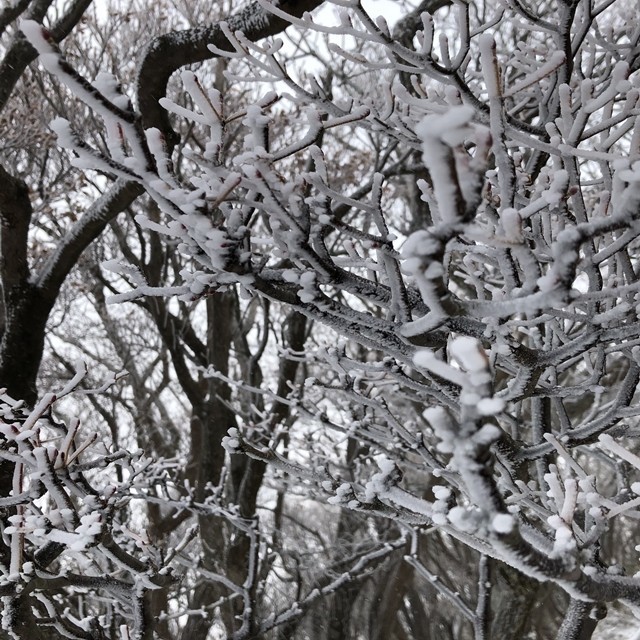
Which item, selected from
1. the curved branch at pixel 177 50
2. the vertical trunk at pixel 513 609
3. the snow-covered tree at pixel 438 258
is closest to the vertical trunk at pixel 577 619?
the snow-covered tree at pixel 438 258

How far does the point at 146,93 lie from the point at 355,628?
1041 centimetres

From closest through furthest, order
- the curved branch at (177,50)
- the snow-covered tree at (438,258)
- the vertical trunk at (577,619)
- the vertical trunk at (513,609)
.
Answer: the snow-covered tree at (438,258), the vertical trunk at (577,619), the curved branch at (177,50), the vertical trunk at (513,609)

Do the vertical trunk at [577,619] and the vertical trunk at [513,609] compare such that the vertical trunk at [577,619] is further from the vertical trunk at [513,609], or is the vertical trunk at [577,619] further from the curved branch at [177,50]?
the curved branch at [177,50]

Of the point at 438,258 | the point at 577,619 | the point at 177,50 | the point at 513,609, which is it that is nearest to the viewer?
the point at 438,258

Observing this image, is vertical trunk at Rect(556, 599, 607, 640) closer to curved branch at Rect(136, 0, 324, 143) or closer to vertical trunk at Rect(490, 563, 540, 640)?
vertical trunk at Rect(490, 563, 540, 640)

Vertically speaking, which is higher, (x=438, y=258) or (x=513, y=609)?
(x=438, y=258)

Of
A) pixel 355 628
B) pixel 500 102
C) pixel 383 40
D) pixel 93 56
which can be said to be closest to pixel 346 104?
pixel 383 40

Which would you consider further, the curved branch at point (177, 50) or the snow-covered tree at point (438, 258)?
the curved branch at point (177, 50)

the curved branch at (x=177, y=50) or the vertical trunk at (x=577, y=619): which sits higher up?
the curved branch at (x=177, y=50)

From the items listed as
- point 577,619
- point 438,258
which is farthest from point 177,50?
point 577,619

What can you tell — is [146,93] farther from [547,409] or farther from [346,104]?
[547,409]

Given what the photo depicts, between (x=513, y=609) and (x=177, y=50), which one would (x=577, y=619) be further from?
(x=177, y=50)

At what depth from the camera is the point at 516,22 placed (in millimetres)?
2203

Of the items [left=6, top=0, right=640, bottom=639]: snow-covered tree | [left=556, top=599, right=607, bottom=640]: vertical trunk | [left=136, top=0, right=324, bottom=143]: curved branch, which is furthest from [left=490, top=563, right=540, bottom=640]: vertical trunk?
[left=136, top=0, right=324, bottom=143]: curved branch
